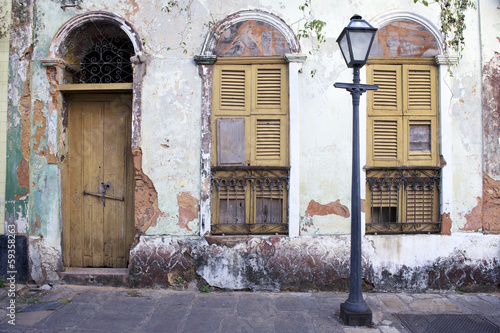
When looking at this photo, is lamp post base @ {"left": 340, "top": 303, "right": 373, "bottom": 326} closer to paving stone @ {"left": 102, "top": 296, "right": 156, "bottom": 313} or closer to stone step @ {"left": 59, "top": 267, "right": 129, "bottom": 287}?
paving stone @ {"left": 102, "top": 296, "right": 156, "bottom": 313}

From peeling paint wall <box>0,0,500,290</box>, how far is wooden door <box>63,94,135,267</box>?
327 mm

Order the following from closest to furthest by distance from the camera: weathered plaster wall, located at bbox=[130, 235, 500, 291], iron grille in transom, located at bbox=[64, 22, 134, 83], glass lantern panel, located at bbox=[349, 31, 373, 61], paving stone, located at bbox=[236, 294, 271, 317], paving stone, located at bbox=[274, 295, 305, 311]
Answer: glass lantern panel, located at bbox=[349, 31, 373, 61] < paving stone, located at bbox=[236, 294, 271, 317] < paving stone, located at bbox=[274, 295, 305, 311] < weathered plaster wall, located at bbox=[130, 235, 500, 291] < iron grille in transom, located at bbox=[64, 22, 134, 83]

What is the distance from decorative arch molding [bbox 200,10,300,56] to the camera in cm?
507

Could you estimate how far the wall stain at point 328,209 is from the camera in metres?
5.06

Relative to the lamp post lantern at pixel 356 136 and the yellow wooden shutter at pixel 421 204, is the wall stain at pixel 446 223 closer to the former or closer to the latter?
the yellow wooden shutter at pixel 421 204

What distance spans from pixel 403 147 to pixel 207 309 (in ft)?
11.6

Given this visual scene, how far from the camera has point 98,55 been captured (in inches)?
222

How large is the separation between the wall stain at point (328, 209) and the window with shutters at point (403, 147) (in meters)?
0.40

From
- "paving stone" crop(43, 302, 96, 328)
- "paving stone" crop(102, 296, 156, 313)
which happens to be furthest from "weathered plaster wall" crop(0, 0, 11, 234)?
"paving stone" crop(102, 296, 156, 313)

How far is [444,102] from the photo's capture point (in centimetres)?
513

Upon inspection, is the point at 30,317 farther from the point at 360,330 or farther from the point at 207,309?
the point at 360,330

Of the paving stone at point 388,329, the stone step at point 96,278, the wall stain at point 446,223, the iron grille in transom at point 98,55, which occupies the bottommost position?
the paving stone at point 388,329

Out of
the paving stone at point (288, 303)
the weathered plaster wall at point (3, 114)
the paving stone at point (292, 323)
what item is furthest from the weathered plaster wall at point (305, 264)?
the weathered plaster wall at point (3, 114)

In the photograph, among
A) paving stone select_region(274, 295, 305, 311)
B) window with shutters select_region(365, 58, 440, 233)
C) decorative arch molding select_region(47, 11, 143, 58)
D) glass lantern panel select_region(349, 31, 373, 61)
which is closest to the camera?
glass lantern panel select_region(349, 31, 373, 61)
